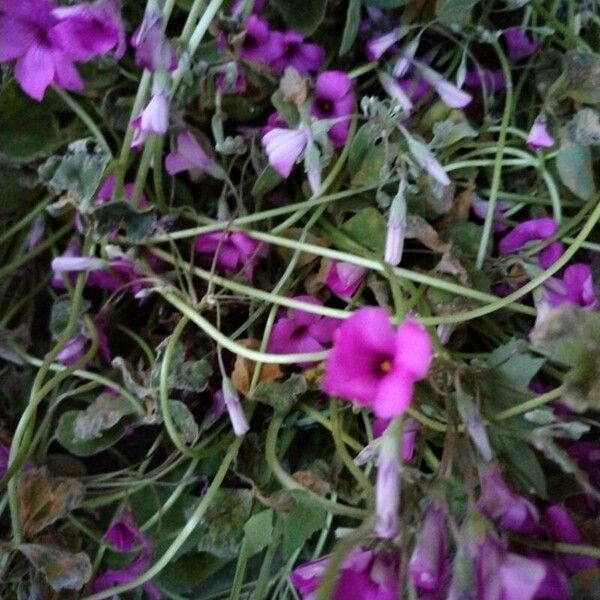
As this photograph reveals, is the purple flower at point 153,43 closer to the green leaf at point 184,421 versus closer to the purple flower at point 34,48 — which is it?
the purple flower at point 34,48

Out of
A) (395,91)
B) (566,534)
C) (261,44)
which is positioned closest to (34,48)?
(261,44)

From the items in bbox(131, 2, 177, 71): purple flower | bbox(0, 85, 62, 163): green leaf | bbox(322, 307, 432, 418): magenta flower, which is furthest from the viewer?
bbox(0, 85, 62, 163): green leaf

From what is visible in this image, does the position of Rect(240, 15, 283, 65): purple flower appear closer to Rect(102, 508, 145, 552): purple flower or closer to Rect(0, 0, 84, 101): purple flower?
Rect(0, 0, 84, 101): purple flower

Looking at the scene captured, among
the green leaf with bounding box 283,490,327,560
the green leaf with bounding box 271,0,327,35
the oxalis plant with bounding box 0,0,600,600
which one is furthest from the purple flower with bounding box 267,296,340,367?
the green leaf with bounding box 271,0,327,35

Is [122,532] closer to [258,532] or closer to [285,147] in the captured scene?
[258,532]

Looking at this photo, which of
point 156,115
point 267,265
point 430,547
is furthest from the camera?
point 267,265

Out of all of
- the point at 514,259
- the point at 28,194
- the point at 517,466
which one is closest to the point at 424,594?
the point at 517,466

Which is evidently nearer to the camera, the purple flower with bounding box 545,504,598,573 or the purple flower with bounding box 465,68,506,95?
the purple flower with bounding box 545,504,598,573

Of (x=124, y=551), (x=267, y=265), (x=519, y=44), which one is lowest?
(x=124, y=551)
